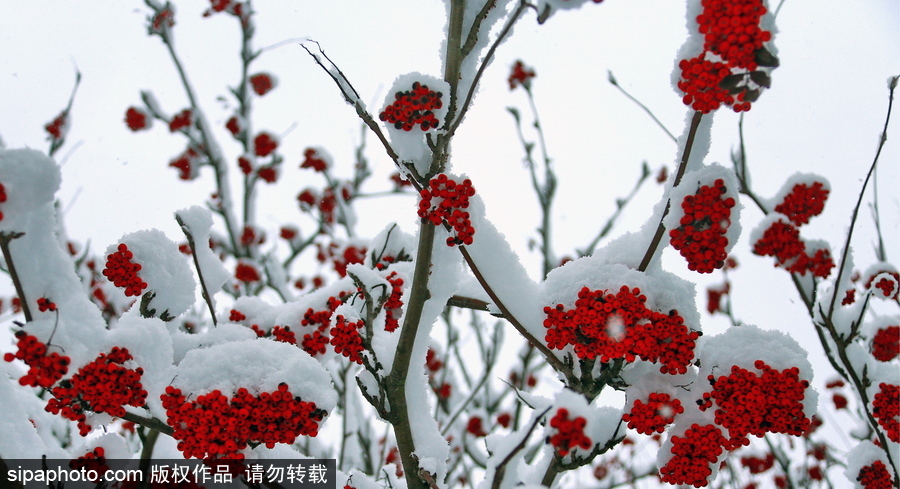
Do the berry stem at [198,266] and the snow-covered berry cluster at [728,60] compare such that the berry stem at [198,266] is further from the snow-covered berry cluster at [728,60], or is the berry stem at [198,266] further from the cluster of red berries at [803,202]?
the cluster of red berries at [803,202]

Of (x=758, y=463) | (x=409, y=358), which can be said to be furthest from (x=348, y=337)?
(x=758, y=463)

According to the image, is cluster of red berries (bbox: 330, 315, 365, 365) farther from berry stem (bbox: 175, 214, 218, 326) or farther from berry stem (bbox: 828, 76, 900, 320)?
berry stem (bbox: 828, 76, 900, 320)

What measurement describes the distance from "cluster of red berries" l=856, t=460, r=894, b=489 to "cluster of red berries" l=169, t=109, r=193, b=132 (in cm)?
701

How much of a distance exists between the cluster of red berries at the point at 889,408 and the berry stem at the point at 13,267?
3.79 metres

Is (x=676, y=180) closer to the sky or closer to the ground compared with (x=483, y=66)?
closer to the ground

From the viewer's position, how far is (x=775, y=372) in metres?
1.80

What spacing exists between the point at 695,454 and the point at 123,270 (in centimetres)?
228

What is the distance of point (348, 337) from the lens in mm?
2025

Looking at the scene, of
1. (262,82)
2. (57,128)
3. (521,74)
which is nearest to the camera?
(57,128)

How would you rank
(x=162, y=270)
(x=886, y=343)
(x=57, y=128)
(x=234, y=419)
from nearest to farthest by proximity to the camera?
(x=234, y=419)
(x=162, y=270)
(x=886, y=343)
(x=57, y=128)

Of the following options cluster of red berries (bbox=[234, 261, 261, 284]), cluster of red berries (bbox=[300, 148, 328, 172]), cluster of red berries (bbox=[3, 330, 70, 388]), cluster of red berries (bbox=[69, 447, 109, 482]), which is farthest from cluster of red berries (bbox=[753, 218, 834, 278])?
cluster of red berries (bbox=[234, 261, 261, 284])

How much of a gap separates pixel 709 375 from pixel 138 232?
238cm

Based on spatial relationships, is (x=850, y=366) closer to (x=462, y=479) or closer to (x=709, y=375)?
(x=709, y=375)

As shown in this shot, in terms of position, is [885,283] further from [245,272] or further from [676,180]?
[245,272]
